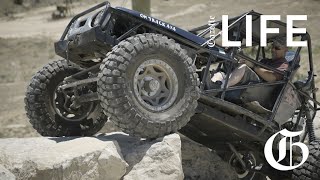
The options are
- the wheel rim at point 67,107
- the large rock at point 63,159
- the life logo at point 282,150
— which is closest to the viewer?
the large rock at point 63,159

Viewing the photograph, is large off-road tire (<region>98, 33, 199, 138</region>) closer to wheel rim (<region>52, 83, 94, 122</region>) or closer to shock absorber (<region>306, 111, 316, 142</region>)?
wheel rim (<region>52, 83, 94, 122</region>)

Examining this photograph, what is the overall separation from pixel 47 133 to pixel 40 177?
5.30 ft

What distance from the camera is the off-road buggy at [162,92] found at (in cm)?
502

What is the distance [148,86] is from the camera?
520 centimetres

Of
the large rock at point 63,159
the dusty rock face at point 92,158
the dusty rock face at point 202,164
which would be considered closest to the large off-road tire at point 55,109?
the dusty rock face at point 92,158

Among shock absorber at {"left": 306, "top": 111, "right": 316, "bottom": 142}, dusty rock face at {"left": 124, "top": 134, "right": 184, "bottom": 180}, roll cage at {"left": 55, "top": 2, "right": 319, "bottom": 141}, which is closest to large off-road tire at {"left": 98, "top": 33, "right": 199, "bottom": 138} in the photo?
dusty rock face at {"left": 124, "top": 134, "right": 184, "bottom": 180}

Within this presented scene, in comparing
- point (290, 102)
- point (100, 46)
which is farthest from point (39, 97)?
point (290, 102)

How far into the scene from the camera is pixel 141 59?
5070mm

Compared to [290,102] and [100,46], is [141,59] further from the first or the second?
[290,102]

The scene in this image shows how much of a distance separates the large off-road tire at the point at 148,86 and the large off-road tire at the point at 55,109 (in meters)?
1.30

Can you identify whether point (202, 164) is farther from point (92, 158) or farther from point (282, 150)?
point (92, 158)

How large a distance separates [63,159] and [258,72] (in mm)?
2587

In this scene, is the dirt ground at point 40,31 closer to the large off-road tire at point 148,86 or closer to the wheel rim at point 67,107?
the wheel rim at point 67,107

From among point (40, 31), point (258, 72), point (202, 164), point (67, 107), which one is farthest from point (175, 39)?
point (40, 31)
